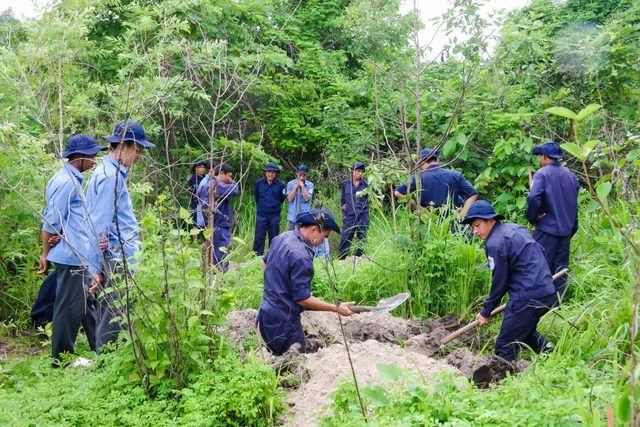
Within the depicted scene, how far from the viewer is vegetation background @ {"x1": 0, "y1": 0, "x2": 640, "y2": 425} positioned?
11.1ft

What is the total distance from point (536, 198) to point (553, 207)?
196mm

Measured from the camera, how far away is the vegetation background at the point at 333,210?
11.1 feet

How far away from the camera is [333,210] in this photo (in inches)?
475

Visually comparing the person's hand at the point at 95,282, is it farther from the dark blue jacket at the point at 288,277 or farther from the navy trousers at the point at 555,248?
the navy trousers at the point at 555,248

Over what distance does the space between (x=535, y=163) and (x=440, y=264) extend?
3602mm

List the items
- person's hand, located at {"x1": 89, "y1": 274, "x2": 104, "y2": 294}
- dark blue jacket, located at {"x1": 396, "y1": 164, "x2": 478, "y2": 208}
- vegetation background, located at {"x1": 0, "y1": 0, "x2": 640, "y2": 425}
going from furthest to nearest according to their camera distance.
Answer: dark blue jacket, located at {"x1": 396, "y1": 164, "x2": 478, "y2": 208} < person's hand, located at {"x1": 89, "y1": 274, "x2": 104, "y2": 294} < vegetation background, located at {"x1": 0, "y1": 0, "x2": 640, "y2": 425}

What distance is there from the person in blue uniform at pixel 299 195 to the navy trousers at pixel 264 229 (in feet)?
1.80

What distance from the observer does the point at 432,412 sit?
3064 millimetres

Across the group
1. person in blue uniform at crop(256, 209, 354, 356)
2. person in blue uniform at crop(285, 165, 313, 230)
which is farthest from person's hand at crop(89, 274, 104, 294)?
person in blue uniform at crop(285, 165, 313, 230)

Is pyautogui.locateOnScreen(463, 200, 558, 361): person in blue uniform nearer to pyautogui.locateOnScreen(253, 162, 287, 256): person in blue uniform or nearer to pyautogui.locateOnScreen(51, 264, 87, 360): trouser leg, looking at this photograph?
pyautogui.locateOnScreen(51, 264, 87, 360): trouser leg

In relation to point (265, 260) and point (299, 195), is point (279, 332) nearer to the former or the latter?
point (265, 260)

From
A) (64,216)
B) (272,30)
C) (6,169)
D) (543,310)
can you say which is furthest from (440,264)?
(272,30)

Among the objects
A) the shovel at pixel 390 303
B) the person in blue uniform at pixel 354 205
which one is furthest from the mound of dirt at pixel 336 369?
the person in blue uniform at pixel 354 205

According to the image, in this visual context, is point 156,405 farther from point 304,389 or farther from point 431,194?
point 431,194
